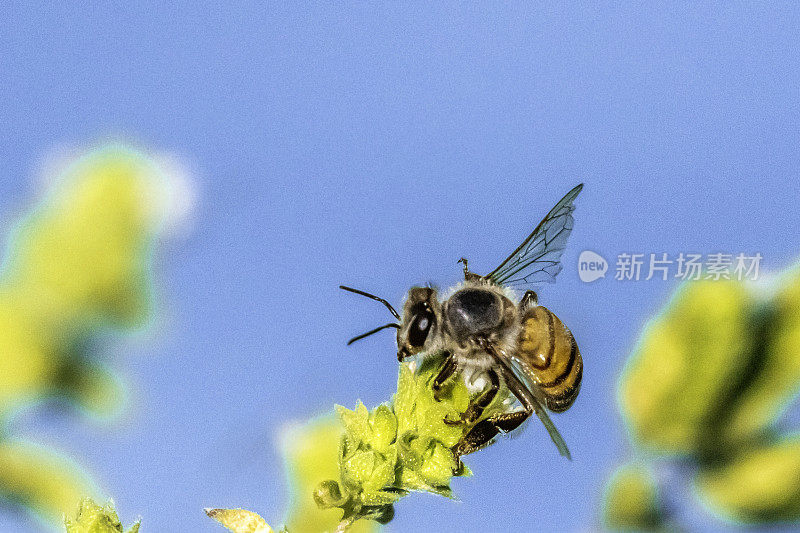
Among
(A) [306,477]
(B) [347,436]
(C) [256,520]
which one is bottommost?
(C) [256,520]

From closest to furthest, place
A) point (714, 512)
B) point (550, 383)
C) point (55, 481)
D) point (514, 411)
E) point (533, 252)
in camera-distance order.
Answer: point (514, 411), point (550, 383), point (533, 252), point (55, 481), point (714, 512)

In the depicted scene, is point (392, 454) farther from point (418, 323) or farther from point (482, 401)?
point (418, 323)

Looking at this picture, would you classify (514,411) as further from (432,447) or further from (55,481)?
(55,481)

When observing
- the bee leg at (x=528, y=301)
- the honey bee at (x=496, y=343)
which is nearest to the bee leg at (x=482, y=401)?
the honey bee at (x=496, y=343)

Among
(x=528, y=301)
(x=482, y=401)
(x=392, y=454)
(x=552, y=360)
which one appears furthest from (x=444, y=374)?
(x=528, y=301)

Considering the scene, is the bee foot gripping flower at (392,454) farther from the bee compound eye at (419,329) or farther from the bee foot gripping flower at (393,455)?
the bee compound eye at (419,329)

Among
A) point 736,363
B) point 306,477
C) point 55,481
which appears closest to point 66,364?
point 55,481
